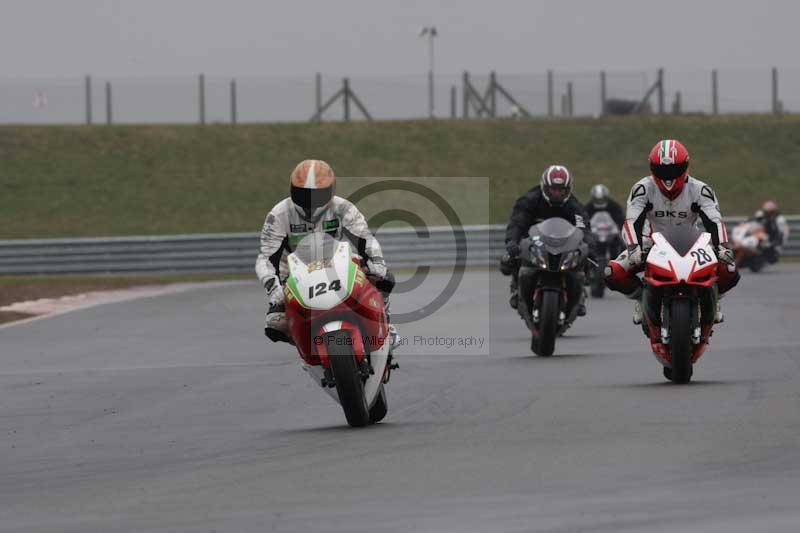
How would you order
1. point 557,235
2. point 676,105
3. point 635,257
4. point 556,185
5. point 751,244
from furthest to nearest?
point 676,105 < point 751,244 < point 556,185 < point 557,235 < point 635,257

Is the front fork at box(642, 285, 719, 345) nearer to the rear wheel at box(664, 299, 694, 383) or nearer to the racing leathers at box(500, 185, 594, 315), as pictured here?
the rear wheel at box(664, 299, 694, 383)

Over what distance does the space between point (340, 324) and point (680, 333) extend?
302cm

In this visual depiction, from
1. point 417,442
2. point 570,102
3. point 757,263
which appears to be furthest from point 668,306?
point 570,102

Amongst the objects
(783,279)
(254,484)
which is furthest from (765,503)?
(783,279)

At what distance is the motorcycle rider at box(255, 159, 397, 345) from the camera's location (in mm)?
10219

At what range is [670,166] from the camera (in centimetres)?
1229

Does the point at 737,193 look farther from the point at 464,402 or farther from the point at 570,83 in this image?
the point at 464,402

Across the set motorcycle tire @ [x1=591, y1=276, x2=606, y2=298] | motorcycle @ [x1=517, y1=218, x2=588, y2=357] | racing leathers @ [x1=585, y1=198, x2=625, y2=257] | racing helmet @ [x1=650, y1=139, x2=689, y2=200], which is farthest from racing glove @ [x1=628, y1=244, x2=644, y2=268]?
racing leathers @ [x1=585, y1=198, x2=625, y2=257]

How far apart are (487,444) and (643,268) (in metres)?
3.58

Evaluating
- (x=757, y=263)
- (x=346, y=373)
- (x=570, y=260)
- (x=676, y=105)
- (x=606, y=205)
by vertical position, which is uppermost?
(x=676, y=105)

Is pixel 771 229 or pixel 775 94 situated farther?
pixel 775 94

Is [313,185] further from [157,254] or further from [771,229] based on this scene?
[771,229]

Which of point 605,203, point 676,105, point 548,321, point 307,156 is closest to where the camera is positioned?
point 548,321

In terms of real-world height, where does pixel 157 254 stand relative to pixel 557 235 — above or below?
below
